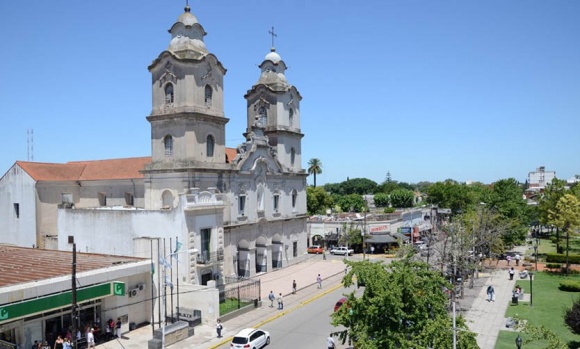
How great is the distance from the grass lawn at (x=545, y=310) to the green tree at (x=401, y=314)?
20.5ft

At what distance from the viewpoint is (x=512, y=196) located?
211ft

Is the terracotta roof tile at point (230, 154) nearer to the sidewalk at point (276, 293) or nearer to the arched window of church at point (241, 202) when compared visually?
the arched window of church at point (241, 202)

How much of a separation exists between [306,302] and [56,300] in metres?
19.4

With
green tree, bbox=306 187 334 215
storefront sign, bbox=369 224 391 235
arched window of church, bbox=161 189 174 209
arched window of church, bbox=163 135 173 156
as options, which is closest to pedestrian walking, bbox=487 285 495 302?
arched window of church, bbox=161 189 174 209

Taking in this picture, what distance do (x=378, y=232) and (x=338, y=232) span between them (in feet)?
20.2

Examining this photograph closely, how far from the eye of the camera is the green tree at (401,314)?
17.4 metres

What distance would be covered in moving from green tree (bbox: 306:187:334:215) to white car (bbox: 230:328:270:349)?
6880 cm

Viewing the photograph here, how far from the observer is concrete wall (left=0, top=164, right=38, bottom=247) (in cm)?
4450

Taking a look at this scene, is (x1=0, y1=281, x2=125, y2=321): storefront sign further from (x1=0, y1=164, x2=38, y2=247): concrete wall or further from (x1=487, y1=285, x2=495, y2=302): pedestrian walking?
(x1=487, y1=285, x2=495, y2=302): pedestrian walking

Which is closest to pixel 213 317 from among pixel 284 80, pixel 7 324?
pixel 7 324

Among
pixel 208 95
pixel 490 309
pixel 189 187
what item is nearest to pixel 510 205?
pixel 490 309

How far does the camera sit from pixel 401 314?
17.7 meters

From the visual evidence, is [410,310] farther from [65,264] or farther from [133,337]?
[65,264]

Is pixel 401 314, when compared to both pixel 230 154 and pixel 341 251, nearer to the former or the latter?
pixel 230 154
